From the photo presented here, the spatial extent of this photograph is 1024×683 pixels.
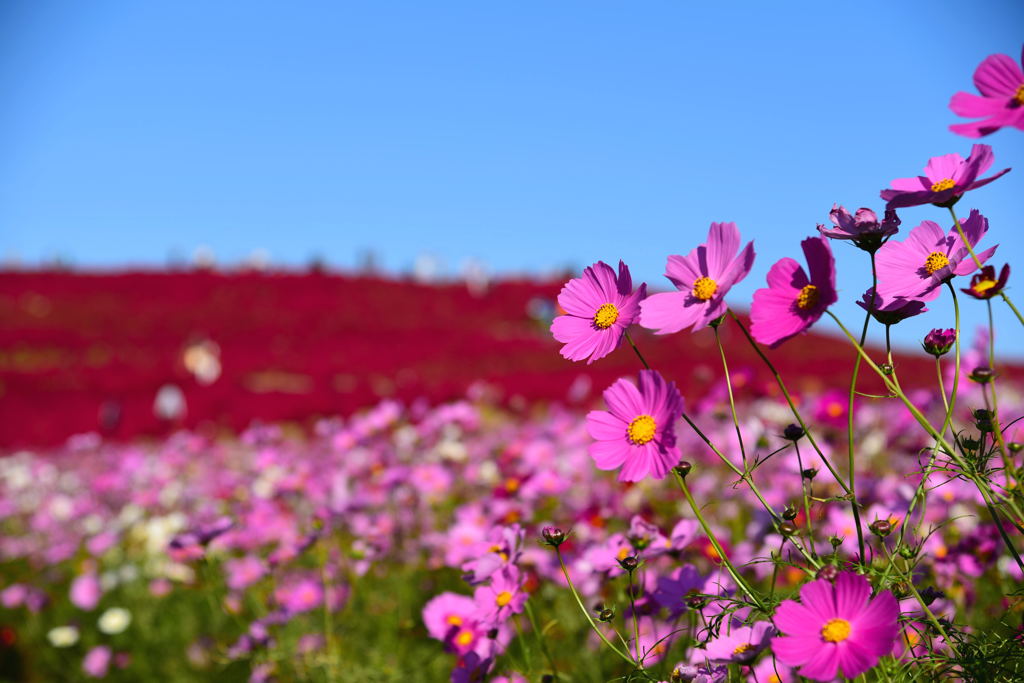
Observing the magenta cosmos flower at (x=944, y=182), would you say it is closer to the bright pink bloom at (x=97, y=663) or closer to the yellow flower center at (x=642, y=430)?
the yellow flower center at (x=642, y=430)

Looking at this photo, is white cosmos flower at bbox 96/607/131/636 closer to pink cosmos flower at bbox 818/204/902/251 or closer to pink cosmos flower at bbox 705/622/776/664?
pink cosmos flower at bbox 705/622/776/664

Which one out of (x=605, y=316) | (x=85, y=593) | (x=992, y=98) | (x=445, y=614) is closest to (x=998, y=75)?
(x=992, y=98)

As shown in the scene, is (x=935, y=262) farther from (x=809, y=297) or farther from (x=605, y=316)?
(x=605, y=316)

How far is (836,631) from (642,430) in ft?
0.85

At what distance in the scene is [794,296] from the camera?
2.48ft

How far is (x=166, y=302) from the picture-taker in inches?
700

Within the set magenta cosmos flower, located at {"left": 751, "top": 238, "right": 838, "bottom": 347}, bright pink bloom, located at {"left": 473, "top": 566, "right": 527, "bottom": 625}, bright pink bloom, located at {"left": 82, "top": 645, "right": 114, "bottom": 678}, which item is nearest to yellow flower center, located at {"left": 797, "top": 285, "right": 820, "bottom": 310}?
magenta cosmos flower, located at {"left": 751, "top": 238, "right": 838, "bottom": 347}

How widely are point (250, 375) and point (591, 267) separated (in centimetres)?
1142

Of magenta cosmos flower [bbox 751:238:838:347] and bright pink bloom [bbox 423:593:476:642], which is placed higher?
magenta cosmos flower [bbox 751:238:838:347]

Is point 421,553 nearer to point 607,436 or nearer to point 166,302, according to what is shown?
point 607,436

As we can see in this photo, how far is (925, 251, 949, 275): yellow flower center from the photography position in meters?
0.84

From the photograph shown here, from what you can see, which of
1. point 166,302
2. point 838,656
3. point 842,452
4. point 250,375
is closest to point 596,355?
point 838,656

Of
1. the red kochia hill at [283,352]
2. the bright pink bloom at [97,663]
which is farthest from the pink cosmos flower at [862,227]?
the bright pink bloom at [97,663]

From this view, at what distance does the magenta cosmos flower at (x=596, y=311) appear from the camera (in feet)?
2.64
